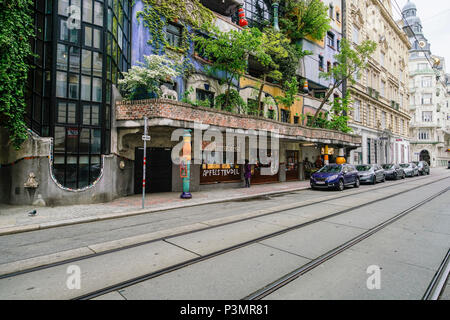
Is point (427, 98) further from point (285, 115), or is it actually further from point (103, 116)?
point (103, 116)

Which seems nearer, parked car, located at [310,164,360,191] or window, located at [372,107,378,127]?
parked car, located at [310,164,360,191]

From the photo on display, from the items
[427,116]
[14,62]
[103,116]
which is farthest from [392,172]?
[427,116]

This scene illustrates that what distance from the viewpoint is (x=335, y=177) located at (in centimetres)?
1418

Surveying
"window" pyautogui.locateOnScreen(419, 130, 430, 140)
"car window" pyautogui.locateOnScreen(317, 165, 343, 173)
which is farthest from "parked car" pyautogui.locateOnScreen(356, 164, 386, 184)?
"window" pyautogui.locateOnScreen(419, 130, 430, 140)

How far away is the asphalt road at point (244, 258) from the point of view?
3115 mm

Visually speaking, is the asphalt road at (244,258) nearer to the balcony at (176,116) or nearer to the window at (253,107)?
the balcony at (176,116)

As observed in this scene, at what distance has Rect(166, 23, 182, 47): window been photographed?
14.2 m

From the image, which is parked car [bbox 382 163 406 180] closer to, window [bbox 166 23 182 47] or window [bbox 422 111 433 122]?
window [bbox 166 23 182 47]

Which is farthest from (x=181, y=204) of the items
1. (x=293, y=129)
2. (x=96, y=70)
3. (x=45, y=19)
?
(x=293, y=129)

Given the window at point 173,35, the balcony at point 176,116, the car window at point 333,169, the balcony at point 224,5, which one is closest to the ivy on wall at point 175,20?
the window at point 173,35

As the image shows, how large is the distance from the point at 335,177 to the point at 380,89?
3217 cm

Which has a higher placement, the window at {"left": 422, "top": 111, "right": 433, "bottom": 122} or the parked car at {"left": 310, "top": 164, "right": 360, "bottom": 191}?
the window at {"left": 422, "top": 111, "right": 433, "bottom": 122}

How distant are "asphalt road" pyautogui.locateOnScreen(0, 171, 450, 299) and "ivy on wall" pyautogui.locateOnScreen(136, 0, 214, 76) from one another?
1073cm

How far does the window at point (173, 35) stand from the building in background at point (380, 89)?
23.4m
